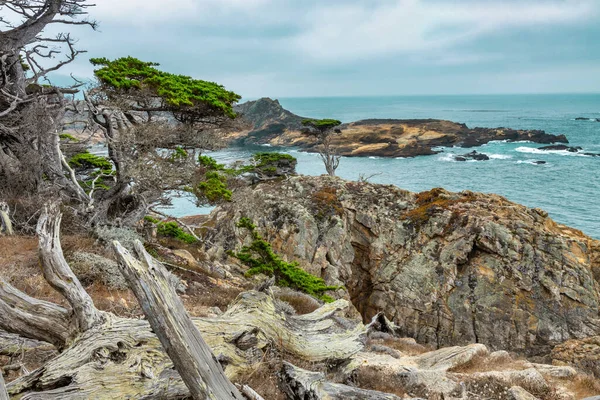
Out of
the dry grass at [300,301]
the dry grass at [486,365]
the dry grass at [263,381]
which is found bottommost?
the dry grass at [486,365]

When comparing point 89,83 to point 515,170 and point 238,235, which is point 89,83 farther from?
point 515,170

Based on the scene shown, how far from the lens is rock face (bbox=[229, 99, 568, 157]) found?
244 feet

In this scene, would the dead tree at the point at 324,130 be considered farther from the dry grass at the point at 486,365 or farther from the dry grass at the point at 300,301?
the dry grass at the point at 486,365

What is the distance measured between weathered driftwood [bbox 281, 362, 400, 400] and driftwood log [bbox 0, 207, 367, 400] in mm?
585

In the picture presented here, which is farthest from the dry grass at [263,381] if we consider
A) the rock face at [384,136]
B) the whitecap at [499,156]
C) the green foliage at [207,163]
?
the whitecap at [499,156]

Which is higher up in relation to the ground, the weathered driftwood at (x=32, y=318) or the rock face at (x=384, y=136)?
the rock face at (x=384, y=136)

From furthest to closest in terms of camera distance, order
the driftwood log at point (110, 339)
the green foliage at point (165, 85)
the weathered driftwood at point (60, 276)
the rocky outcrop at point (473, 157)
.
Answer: the rocky outcrop at point (473, 157) → the green foliage at point (165, 85) → the weathered driftwood at point (60, 276) → the driftwood log at point (110, 339)

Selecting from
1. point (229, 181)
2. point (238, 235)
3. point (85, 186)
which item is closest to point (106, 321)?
point (229, 181)

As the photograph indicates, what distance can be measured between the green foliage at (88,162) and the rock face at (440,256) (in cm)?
547

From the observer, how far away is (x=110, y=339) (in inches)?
161

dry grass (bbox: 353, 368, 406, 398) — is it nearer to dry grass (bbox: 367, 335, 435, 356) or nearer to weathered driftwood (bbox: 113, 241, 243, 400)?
weathered driftwood (bbox: 113, 241, 243, 400)

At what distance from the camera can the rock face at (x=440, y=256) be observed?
659 inches

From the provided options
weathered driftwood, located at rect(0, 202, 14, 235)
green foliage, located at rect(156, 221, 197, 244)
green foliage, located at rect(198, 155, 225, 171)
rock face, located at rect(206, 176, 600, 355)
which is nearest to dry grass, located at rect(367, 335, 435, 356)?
rock face, located at rect(206, 176, 600, 355)

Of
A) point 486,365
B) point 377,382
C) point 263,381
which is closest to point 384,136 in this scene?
point 486,365
